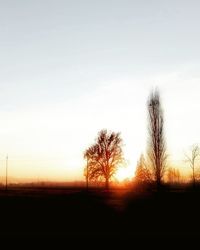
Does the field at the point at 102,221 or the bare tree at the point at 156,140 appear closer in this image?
the field at the point at 102,221

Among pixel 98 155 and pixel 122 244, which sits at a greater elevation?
pixel 98 155

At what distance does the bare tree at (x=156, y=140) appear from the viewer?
4303 cm

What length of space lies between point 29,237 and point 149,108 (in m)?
33.3

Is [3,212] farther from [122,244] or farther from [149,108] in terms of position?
[149,108]

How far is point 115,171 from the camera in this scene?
7562 cm

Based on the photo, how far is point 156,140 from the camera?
4459 cm

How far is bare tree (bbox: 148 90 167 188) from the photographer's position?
43031 mm

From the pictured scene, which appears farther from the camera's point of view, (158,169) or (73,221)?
(158,169)

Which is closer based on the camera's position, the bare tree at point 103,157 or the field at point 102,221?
the field at point 102,221

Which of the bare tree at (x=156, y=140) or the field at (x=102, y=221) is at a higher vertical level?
the bare tree at (x=156, y=140)

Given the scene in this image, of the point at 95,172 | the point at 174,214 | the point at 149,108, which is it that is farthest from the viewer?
the point at 95,172

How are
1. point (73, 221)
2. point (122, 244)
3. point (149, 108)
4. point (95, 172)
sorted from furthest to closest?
point (95, 172)
point (149, 108)
point (73, 221)
point (122, 244)

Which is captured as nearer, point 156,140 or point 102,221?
point 102,221

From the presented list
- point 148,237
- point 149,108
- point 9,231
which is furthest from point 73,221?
point 149,108
